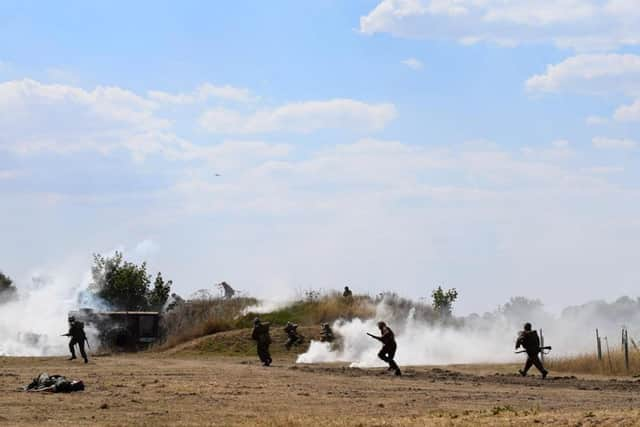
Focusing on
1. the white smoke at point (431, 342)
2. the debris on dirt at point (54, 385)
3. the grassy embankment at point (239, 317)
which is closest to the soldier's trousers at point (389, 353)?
the white smoke at point (431, 342)

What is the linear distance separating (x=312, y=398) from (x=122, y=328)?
3310cm

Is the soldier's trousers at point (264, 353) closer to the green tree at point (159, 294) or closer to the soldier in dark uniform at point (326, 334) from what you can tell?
the soldier in dark uniform at point (326, 334)

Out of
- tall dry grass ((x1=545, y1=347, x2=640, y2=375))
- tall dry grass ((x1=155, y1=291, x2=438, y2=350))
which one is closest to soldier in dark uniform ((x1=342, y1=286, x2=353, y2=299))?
tall dry grass ((x1=155, y1=291, x2=438, y2=350))

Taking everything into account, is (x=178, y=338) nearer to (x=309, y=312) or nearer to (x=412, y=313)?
(x=309, y=312)

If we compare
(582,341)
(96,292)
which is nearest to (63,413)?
(582,341)

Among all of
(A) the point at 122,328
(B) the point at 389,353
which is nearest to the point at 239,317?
(A) the point at 122,328

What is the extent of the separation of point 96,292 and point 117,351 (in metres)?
19.7

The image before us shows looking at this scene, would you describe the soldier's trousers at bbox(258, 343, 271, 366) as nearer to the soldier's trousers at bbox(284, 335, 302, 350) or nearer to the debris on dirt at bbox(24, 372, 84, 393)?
the soldier's trousers at bbox(284, 335, 302, 350)

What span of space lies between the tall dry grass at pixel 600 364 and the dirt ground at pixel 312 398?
2240mm

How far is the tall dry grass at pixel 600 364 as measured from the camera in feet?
119

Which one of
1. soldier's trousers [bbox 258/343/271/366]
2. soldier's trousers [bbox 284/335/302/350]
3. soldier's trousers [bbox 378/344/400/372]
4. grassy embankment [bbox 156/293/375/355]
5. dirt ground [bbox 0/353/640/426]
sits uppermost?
grassy embankment [bbox 156/293/375/355]

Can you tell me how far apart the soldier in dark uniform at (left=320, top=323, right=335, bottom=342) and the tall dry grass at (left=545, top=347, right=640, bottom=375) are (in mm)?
11948

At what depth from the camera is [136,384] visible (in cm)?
2980

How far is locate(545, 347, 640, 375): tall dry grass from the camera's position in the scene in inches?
1428
